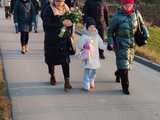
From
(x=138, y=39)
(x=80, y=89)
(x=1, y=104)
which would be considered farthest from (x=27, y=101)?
(x=138, y=39)

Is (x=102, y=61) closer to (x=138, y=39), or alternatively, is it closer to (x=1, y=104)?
(x=138, y=39)

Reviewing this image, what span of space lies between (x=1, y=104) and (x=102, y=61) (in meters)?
5.97

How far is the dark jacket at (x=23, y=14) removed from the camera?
15.3m

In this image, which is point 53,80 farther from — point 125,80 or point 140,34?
point 140,34

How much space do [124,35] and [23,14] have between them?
4.89m

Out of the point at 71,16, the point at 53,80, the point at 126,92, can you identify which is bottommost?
the point at 126,92

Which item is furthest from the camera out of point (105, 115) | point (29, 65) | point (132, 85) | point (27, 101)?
point (29, 65)

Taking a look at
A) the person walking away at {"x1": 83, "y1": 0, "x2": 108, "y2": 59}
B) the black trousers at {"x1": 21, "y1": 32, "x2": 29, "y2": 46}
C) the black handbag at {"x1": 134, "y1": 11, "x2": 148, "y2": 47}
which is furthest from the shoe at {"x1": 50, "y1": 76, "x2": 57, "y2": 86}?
the black trousers at {"x1": 21, "y1": 32, "x2": 29, "y2": 46}

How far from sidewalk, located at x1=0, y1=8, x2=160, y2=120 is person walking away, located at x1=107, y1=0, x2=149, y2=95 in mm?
544

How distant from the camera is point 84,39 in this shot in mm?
11188

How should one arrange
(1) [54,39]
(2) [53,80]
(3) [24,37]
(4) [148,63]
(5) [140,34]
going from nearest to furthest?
(1) [54,39], (5) [140,34], (2) [53,80], (4) [148,63], (3) [24,37]

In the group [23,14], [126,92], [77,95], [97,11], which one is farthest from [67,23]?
[23,14]

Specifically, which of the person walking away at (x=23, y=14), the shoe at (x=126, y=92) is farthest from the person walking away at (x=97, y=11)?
the shoe at (x=126, y=92)

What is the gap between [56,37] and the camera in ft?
36.3
